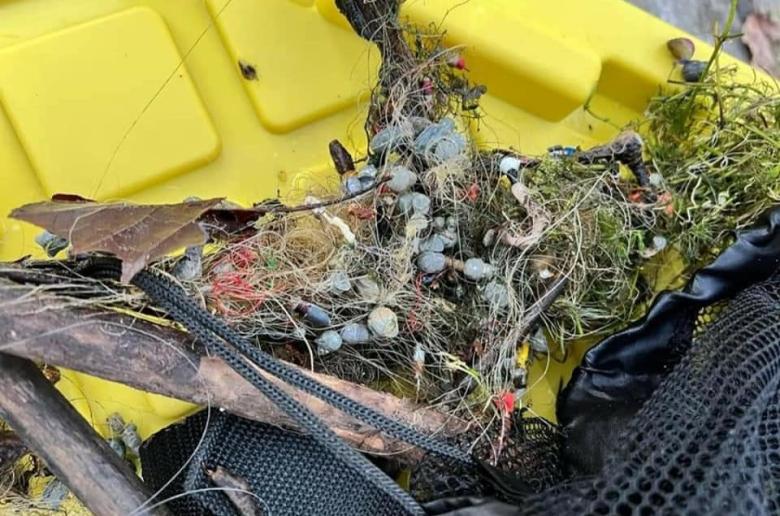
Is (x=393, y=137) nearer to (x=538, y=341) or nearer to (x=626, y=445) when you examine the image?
(x=538, y=341)

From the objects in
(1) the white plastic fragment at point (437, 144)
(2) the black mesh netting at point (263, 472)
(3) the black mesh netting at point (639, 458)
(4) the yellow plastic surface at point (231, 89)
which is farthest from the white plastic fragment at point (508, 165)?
(2) the black mesh netting at point (263, 472)

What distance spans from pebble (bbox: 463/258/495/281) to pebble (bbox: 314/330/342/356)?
159mm

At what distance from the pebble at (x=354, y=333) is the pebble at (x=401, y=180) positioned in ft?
0.50

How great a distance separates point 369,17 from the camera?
108cm

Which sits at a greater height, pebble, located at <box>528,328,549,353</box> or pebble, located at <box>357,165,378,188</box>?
pebble, located at <box>357,165,378,188</box>

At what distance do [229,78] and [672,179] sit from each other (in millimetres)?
577

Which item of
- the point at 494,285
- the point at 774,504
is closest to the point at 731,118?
the point at 494,285

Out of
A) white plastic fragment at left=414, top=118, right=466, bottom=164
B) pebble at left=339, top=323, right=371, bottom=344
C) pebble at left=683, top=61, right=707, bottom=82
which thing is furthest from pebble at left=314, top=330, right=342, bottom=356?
pebble at left=683, top=61, right=707, bottom=82

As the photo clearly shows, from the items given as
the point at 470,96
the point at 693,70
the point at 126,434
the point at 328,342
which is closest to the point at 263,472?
the point at 328,342

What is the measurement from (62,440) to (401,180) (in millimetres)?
429

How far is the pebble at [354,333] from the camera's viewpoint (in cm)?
94

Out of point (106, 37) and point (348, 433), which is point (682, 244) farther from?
point (106, 37)

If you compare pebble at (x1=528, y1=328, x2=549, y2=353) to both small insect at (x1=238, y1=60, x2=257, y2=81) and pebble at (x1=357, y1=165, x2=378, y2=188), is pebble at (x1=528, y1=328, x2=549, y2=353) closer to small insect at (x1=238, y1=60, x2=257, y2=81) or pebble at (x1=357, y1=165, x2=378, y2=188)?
pebble at (x1=357, y1=165, x2=378, y2=188)

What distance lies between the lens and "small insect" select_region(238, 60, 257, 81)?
3.88 feet
